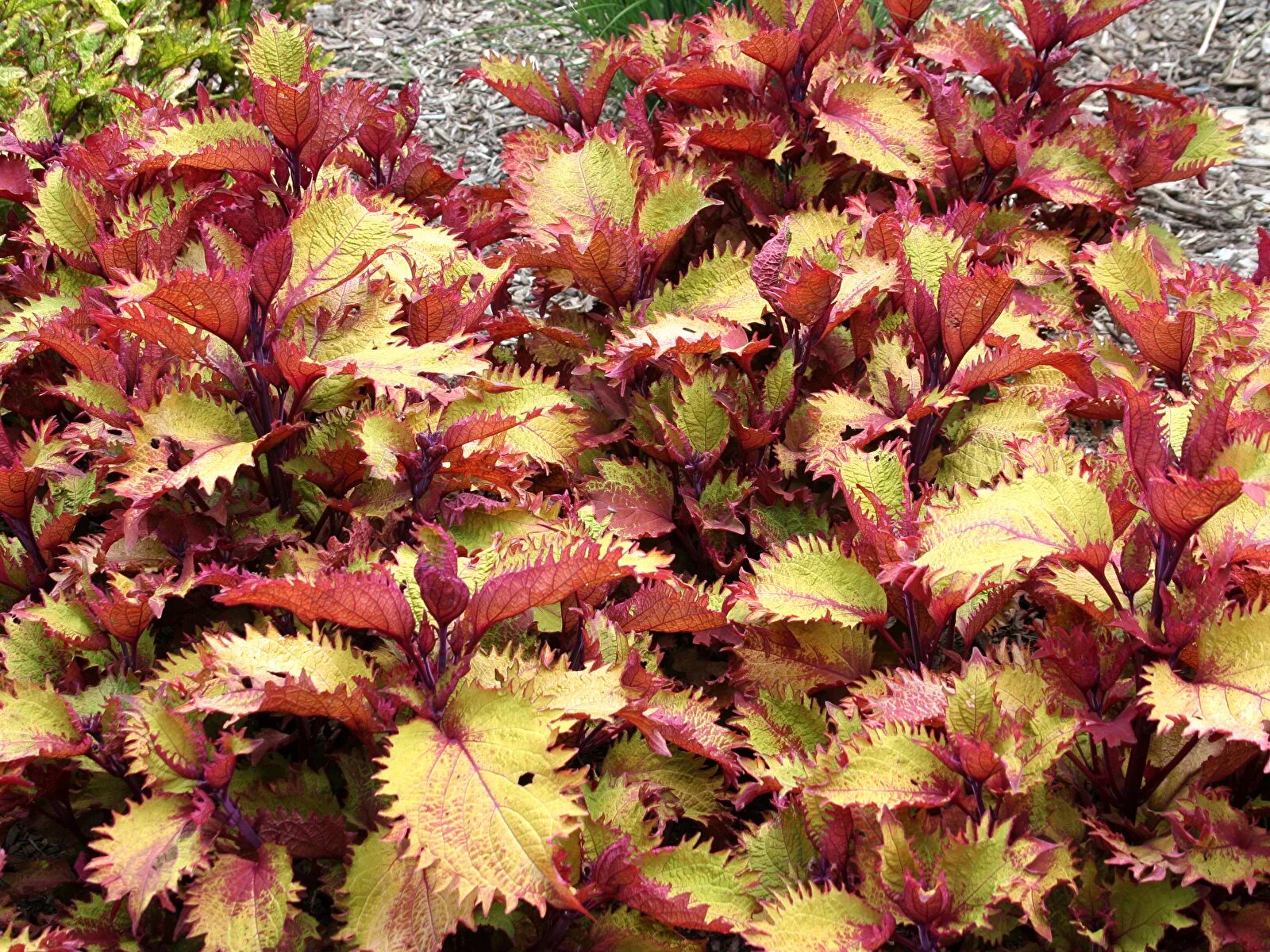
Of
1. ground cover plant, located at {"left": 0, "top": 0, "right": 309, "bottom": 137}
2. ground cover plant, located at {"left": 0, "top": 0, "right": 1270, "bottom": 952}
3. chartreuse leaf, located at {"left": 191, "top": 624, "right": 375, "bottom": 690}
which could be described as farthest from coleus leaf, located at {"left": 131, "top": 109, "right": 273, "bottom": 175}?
chartreuse leaf, located at {"left": 191, "top": 624, "right": 375, "bottom": 690}

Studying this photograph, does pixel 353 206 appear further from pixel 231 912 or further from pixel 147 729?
pixel 231 912

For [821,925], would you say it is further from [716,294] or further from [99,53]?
[99,53]

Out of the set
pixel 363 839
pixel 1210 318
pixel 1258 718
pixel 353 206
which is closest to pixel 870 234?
pixel 1210 318

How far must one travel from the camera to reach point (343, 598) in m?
1.25

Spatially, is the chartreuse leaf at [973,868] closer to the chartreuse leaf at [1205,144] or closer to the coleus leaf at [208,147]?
the coleus leaf at [208,147]

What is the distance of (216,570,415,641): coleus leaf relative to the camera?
1.24 m

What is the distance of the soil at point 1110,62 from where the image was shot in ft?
9.92

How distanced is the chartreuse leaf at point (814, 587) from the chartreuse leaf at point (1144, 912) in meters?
0.43

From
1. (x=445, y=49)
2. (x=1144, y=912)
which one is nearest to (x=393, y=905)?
(x=1144, y=912)

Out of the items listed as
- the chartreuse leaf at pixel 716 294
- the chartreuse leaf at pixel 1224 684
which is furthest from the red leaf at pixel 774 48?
the chartreuse leaf at pixel 1224 684

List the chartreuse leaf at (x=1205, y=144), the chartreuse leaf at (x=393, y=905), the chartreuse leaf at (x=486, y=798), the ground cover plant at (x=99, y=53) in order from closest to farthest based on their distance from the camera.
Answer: the chartreuse leaf at (x=486, y=798) → the chartreuse leaf at (x=393, y=905) → the chartreuse leaf at (x=1205, y=144) → the ground cover plant at (x=99, y=53)

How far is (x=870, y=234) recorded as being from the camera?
193 centimetres

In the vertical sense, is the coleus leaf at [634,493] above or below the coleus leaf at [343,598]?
below

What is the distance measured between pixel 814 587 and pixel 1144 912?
1.80ft
